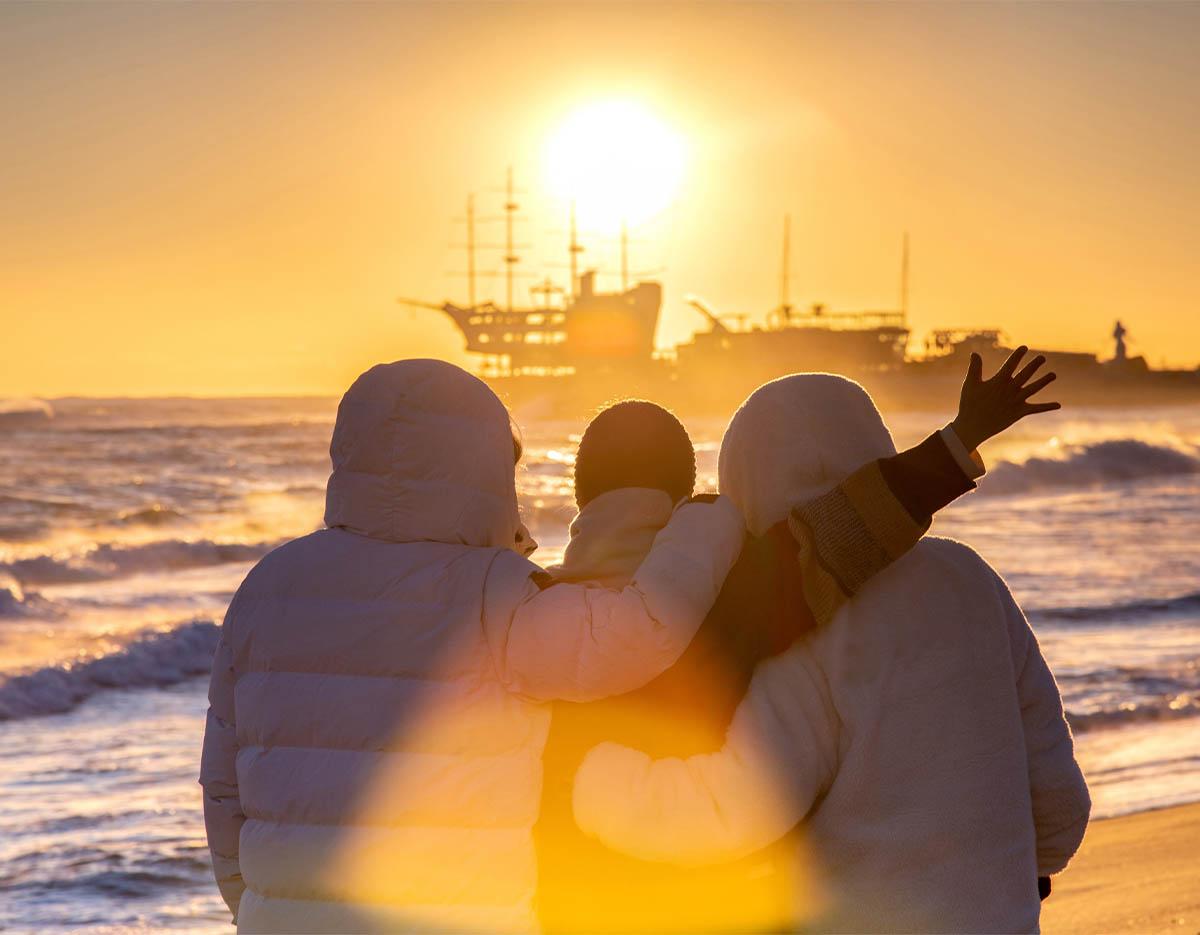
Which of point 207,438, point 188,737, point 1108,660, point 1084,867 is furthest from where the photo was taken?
point 207,438

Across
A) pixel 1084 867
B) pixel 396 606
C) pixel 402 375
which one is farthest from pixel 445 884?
pixel 1084 867

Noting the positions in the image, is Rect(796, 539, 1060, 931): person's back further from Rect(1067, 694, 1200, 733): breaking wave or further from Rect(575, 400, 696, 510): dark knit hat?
Rect(1067, 694, 1200, 733): breaking wave

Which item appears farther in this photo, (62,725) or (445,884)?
(62,725)

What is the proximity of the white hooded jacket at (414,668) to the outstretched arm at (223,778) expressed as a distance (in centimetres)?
5

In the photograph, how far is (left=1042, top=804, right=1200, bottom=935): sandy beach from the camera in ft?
12.3

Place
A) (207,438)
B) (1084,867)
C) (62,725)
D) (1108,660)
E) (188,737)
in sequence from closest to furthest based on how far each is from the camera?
1. (1084,867)
2. (188,737)
3. (62,725)
4. (1108,660)
5. (207,438)

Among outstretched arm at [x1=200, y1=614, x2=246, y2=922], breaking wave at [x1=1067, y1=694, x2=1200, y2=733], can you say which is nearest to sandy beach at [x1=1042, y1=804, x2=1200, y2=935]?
breaking wave at [x1=1067, y1=694, x2=1200, y2=733]

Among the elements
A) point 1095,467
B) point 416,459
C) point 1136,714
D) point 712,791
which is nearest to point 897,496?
point 712,791

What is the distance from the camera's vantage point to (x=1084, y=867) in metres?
4.39

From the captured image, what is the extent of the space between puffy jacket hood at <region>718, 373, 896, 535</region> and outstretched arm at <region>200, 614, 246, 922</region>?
2.47 feet

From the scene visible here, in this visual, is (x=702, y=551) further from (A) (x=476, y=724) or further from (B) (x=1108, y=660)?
(B) (x=1108, y=660)

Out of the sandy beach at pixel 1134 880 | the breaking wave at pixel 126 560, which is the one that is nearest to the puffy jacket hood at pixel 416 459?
the sandy beach at pixel 1134 880

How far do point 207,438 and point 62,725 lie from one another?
39.7 m

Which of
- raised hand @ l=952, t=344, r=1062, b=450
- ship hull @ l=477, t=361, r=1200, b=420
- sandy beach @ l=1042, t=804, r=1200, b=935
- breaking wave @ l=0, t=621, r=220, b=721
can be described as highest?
raised hand @ l=952, t=344, r=1062, b=450
